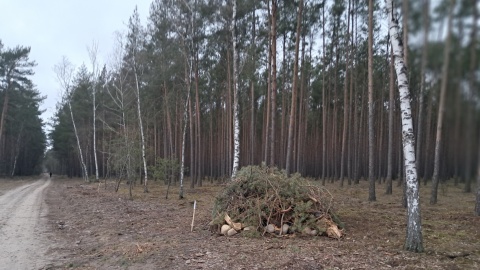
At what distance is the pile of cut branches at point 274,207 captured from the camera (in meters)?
9.48

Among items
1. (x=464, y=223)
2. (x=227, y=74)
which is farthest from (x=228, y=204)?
(x=227, y=74)

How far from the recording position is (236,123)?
15914 mm

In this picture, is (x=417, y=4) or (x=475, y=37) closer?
(x=475, y=37)

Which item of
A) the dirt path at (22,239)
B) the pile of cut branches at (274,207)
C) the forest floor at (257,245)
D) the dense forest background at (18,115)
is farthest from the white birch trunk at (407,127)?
the dense forest background at (18,115)

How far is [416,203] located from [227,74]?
74.3 feet

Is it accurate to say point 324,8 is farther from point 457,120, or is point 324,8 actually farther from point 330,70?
point 457,120

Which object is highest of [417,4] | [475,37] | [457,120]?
[417,4]

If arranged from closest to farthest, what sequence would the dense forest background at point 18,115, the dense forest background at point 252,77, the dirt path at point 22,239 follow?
the dirt path at point 22,239 < the dense forest background at point 252,77 < the dense forest background at point 18,115

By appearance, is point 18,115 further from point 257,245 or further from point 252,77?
point 257,245

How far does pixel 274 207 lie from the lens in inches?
384

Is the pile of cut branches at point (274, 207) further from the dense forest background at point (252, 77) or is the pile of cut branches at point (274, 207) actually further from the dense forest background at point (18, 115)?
the dense forest background at point (18, 115)

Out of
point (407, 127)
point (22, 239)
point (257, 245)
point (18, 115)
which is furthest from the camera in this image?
point (18, 115)

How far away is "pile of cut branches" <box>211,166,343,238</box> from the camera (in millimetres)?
9484

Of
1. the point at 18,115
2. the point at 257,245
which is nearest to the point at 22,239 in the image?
the point at 257,245
